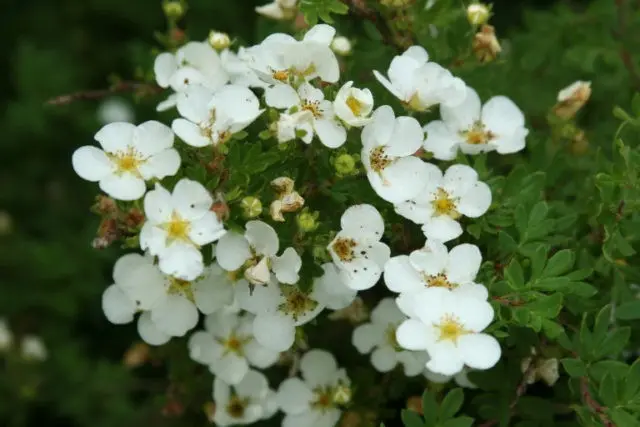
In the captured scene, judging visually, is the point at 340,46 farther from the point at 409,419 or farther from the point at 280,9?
the point at 409,419

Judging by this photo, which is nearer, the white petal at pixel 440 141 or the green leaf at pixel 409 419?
the green leaf at pixel 409 419

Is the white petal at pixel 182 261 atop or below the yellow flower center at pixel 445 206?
below

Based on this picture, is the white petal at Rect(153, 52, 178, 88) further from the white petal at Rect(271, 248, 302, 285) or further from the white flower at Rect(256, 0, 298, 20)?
the white petal at Rect(271, 248, 302, 285)

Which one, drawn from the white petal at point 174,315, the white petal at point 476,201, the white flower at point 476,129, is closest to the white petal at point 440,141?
the white flower at point 476,129

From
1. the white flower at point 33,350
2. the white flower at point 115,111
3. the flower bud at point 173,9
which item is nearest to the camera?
the flower bud at point 173,9

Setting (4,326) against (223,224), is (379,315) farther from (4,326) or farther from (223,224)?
(4,326)

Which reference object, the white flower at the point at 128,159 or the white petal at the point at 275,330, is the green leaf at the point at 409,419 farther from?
the white flower at the point at 128,159

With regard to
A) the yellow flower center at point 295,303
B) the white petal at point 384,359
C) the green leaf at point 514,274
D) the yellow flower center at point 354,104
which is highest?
the yellow flower center at point 354,104
